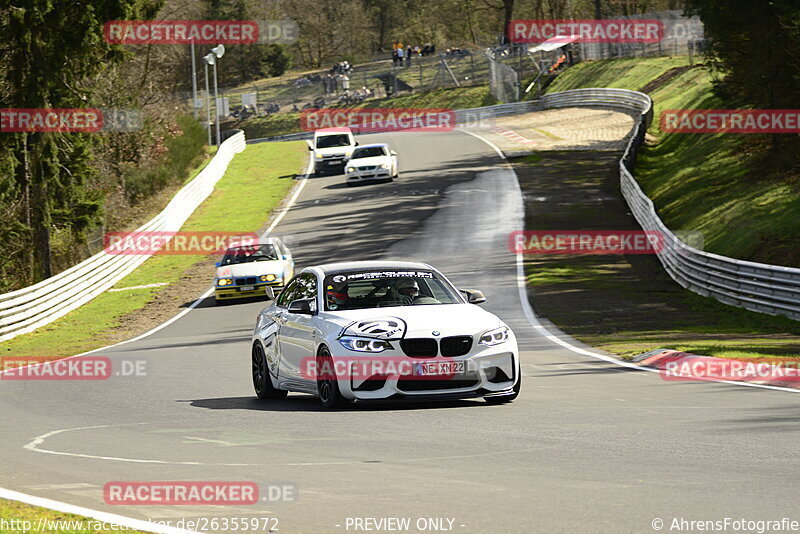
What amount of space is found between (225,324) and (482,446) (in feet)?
56.6

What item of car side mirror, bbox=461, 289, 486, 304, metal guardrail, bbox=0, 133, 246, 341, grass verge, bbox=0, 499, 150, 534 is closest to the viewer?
grass verge, bbox=0, 499, 150, 534

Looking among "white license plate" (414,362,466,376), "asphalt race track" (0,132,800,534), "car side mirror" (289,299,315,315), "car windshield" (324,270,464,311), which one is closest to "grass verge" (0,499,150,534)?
"asphalt race track" (0,132,800,534)

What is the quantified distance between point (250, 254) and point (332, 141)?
27028 mm

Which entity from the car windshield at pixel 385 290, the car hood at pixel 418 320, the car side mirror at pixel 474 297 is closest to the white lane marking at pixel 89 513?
the car hood at pixel 418 320

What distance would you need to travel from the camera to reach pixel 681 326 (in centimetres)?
2075

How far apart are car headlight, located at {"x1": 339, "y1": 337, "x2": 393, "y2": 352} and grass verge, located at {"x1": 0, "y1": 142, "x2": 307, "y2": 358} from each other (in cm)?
1268

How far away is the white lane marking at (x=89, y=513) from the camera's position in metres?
6.34

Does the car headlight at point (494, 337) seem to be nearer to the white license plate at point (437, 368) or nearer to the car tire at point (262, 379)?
the white license plate at point (437, 368)

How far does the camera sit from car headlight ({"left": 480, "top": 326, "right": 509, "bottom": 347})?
11141 millimetres

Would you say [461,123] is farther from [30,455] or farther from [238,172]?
[30,455]

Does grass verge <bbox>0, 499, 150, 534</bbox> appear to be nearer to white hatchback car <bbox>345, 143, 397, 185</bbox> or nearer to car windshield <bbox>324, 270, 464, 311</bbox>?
car windshield <bbox>324, 270, 464, 311</bbox>

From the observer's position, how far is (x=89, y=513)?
6.72m

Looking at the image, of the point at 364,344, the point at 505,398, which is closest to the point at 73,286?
the point at 364,344

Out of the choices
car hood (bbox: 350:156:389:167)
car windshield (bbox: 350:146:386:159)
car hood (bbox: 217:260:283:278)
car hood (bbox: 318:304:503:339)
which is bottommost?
car hood (bbox: 217:260:283:278)
